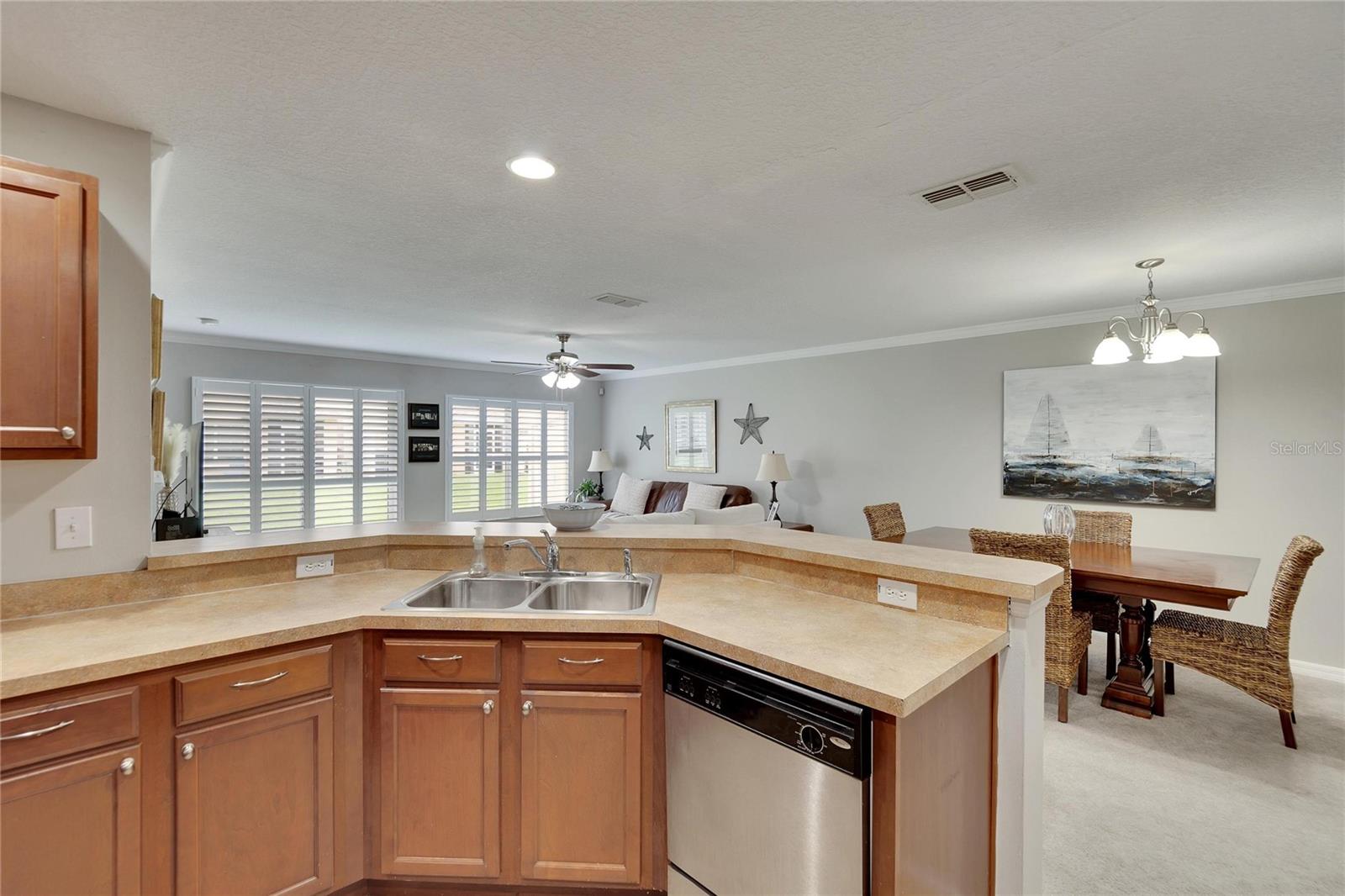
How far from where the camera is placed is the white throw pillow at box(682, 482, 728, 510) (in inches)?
269

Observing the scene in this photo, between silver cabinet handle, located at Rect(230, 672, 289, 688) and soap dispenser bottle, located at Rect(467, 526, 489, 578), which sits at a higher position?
soap dispenser bottle, located at Rect(467, 526, 489, 578)

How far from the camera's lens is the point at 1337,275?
3.50 metres

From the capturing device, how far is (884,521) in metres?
4.48

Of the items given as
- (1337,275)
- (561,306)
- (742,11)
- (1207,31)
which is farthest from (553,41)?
(1337,275)

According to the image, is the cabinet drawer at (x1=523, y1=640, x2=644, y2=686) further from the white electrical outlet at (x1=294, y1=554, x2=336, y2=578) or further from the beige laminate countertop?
the white electrical outlet at (x1=294, y1=554, x2=336, y2=578)

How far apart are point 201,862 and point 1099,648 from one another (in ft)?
16.8

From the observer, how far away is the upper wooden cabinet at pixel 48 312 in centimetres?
158

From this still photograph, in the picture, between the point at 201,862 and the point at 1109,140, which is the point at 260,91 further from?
the point at 1109,140

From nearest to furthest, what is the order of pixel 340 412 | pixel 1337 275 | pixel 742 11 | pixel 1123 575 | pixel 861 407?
1. pixel 742 11
2. pixel 1123 575
3. pixel 1337 275
4. pixel 861 407
5. pixel 340 412

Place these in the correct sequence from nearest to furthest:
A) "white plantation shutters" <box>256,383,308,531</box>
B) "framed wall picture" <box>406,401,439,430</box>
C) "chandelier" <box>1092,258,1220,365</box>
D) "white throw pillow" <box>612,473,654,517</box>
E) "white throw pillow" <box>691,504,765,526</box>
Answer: "chandelier" <box>1092,258,1220,365</box> < "white throw pillow" <box>691,504,765,526</box> < "white plantation shutters" <box>256,383,308,531</box> < "framed wall picture" <box>406,401,439,430</box> < "white throw pillow" <box>612,473,654,517</box>

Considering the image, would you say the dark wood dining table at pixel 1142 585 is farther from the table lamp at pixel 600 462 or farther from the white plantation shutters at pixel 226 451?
the white plantation shutters at pixel 226 451

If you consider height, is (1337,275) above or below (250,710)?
above

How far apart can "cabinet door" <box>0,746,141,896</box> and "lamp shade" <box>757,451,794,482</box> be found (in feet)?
17.2

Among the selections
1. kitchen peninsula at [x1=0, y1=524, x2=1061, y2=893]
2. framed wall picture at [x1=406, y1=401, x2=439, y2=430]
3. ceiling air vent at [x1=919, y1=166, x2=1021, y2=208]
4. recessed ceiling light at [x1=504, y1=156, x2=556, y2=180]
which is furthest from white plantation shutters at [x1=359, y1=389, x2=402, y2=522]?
ceiling air vent at [x1=919, y1=166, x2=1021, y2=208]
